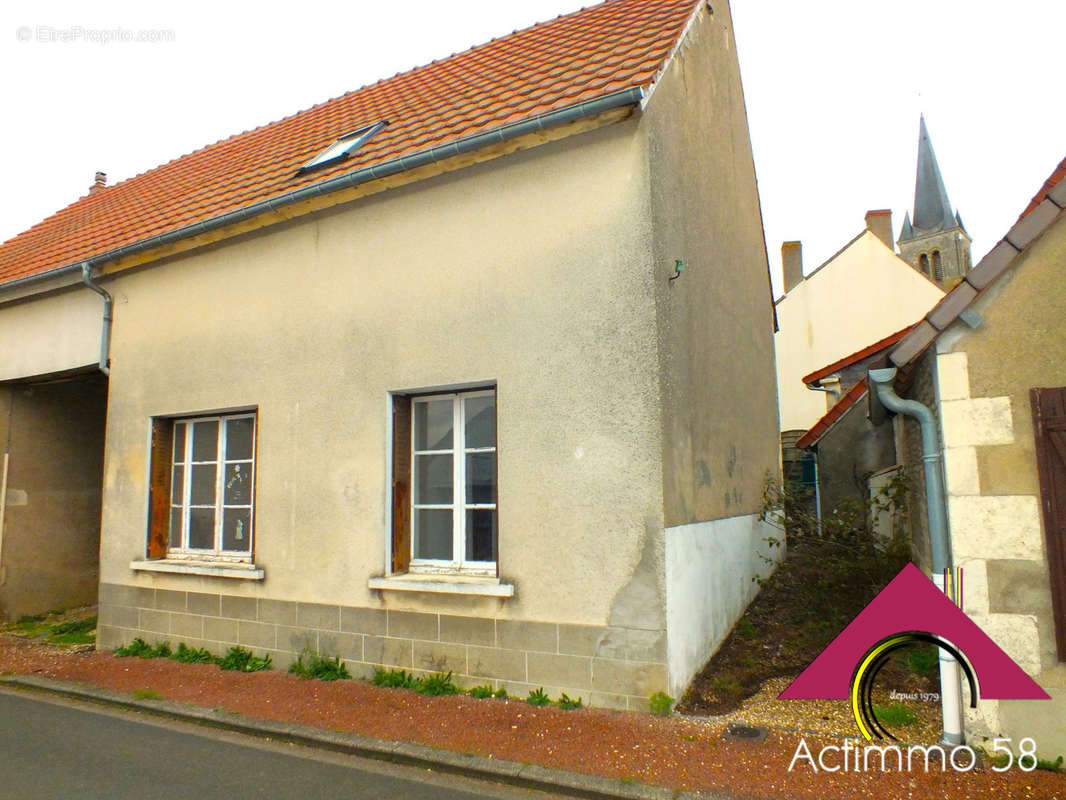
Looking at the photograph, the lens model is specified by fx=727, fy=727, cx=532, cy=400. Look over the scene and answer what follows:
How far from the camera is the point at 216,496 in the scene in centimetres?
770

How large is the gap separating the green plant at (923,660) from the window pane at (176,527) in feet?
24.0

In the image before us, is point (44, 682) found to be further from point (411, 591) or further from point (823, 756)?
point (823, 756)

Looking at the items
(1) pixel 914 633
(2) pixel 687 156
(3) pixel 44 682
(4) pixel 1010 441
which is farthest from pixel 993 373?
(3) pixel 44 682

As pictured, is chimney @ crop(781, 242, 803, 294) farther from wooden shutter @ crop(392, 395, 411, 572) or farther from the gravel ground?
the gravel ground

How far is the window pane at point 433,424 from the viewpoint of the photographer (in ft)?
21.1

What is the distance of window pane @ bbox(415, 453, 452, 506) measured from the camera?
20.9 ft

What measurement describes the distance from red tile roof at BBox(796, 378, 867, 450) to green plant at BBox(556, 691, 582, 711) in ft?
24.0

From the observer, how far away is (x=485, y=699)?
18.5 ft

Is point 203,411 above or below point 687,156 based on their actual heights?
below

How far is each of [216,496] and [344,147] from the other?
4.04 m

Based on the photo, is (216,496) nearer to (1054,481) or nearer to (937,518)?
(937,518)

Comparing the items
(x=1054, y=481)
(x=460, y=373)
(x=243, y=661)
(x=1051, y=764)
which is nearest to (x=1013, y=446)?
(x=1054, y=481)

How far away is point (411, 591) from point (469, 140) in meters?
3.78

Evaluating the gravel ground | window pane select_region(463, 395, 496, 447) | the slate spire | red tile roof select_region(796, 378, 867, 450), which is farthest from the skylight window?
the slate spire
